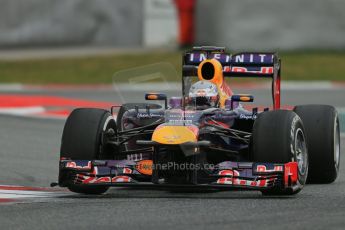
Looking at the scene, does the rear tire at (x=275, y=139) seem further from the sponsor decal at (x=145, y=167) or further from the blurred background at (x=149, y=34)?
the blurred background at (x=149, y=34)

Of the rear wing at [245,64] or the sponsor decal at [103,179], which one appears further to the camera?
the rear wing at [245,64]

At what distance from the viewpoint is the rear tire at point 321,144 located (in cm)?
1094

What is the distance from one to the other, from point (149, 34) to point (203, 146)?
24802 mm

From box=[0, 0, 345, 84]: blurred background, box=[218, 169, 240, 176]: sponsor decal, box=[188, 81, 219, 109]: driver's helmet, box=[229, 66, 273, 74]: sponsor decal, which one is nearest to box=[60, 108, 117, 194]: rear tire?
box=[188, 81, 219, 109]: driver's helmet

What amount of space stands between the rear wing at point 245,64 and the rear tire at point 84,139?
6.34 feet

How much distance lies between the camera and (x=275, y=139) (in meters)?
9.75

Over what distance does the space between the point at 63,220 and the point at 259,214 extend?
149 cm

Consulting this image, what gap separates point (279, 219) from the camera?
8.30m

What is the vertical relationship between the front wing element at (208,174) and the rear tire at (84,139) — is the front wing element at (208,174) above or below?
below

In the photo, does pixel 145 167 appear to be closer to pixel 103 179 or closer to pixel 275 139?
pixel 103 179

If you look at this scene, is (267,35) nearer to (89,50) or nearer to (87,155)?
(89,50)

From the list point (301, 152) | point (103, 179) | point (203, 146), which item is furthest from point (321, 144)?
point (103, 179)

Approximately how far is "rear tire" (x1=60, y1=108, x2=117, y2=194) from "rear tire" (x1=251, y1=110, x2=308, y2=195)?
141cm

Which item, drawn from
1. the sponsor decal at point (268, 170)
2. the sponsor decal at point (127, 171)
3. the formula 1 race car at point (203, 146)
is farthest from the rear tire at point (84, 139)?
the sponsor decal at point (268, 170)
